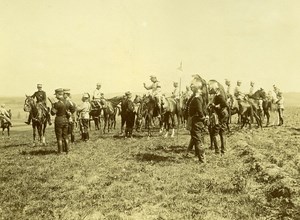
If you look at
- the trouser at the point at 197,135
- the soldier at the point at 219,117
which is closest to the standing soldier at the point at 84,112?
the soldier at the point at 219,117

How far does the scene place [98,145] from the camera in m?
17.4

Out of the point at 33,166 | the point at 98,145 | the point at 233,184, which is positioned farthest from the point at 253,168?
the point at 98,145

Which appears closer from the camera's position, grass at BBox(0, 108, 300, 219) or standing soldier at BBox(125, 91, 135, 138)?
grass at BBox(0, 108, 300, 219)

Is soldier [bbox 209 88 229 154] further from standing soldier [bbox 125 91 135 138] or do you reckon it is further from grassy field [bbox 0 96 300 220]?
standing soldier [bbox 125 91 135 138]

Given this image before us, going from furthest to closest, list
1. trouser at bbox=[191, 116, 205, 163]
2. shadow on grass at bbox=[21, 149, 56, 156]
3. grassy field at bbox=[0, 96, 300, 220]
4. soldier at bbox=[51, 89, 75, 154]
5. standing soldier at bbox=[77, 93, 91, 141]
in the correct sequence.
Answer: standing soldier at bbox=[77, 93, 91, 141], shadow on grass at bbox=[21, 149, 56, 156], soldier at bbox=[51, 89, 75, 154], trouser at bbox=[191, 116, 205, 163], grassy field at bbox=[0, 96, 300, 220]

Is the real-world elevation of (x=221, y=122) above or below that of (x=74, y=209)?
above

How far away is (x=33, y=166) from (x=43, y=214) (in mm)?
5050

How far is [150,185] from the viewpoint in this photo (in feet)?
32.4

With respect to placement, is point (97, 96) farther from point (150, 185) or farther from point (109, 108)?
point (150, 185)

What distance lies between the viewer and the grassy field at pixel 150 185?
7965 millimetres

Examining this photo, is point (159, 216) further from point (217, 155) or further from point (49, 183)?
point (217, 155)

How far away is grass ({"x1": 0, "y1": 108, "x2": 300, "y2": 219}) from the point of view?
26.1 ft

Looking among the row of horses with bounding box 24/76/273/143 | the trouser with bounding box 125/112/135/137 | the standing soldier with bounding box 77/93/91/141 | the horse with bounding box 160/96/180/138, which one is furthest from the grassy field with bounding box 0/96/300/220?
the horse with bounding box 160/96/180/138

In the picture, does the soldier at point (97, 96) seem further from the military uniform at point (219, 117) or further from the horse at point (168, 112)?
the military uniform at point (219, 117)
